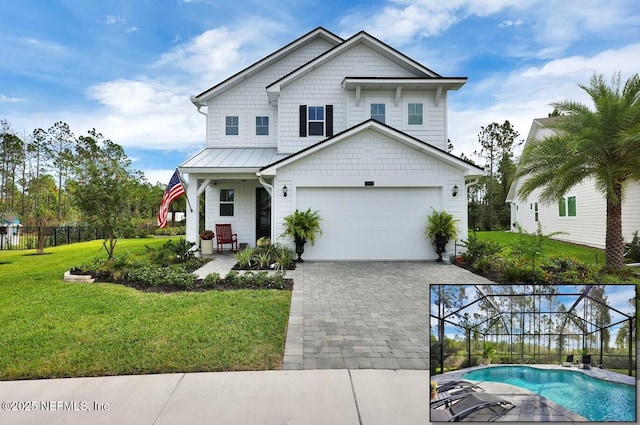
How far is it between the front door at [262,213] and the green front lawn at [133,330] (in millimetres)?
7056

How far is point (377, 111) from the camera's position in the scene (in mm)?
13531

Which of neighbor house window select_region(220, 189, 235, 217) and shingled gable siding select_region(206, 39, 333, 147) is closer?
neighbor house window select_region(220, 189, 235, 217)

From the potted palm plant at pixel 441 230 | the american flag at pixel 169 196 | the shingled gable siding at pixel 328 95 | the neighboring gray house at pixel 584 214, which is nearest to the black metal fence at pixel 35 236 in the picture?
the american flag at pixel 169 196

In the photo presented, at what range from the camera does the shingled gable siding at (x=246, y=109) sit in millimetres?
14625

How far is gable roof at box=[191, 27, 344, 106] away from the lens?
1430 centimetres

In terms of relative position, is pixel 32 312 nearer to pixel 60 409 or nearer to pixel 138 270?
pixel 138 270

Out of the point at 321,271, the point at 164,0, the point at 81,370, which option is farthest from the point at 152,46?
the point at 81,370

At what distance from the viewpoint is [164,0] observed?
12.2 metres

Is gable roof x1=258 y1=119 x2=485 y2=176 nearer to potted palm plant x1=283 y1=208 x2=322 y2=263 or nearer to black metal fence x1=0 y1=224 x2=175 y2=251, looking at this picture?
potted palm plant x1=283 y1=208 x2=322 y2=263

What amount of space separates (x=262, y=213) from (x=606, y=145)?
12.0 m

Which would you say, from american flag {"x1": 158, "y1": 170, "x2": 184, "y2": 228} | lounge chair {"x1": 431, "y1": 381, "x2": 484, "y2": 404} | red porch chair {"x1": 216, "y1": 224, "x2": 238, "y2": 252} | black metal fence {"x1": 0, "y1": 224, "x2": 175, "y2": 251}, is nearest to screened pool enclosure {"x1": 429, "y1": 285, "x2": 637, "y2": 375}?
lounge chair {"x1": 431, "y1": 381, "x2": 484, "y2": 404}

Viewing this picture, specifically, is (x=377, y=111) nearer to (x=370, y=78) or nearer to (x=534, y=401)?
(x=370, y=78)

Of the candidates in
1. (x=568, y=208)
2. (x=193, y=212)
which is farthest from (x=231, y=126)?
(x=568, y=208)

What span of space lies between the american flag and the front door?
3.41 m
